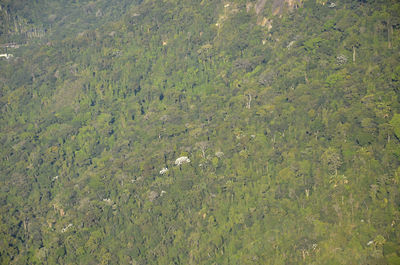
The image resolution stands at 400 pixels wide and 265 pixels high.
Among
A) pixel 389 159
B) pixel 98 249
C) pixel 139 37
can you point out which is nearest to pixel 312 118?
pixel 389 159

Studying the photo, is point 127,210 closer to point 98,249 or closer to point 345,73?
point 98,249

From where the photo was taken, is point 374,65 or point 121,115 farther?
point 121,115

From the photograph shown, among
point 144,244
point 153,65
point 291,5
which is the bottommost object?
point 144,244

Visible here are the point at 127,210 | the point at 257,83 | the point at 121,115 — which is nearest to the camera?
the point at 127,210

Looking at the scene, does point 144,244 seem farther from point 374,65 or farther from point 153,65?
point 153,65

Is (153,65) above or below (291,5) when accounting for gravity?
below

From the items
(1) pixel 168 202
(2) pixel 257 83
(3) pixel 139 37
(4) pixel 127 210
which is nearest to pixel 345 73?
(2) pixel 257 83

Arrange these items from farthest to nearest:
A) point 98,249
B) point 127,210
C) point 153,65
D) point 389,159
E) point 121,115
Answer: point 153,65
point 121,115
point 127,210
point 98,249
point 389,159
